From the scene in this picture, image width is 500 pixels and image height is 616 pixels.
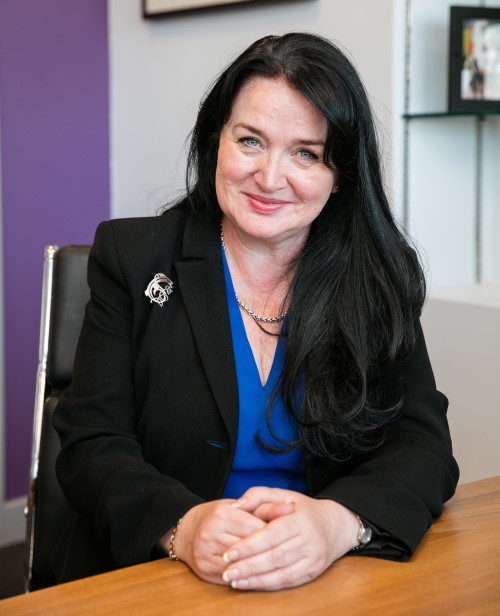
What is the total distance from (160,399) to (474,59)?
1.34 meters

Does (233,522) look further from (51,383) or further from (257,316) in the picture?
(51,383)

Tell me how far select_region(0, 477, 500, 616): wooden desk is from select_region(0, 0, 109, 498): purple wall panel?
2.20 meters

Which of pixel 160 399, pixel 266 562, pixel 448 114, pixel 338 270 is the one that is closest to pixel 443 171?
pixel 448 114

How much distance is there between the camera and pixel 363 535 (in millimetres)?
1244

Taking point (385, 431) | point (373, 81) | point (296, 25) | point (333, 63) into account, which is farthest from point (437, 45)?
point (385, 431)

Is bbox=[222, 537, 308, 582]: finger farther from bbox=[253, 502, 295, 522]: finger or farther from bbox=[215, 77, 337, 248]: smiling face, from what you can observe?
bbox=[215, 77, 337, 248]: smiling face

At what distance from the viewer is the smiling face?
1.57 meters

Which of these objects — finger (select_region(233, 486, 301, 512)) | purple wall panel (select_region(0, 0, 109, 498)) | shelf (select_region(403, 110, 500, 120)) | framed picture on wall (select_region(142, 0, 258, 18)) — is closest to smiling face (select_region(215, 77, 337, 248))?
finger (select_region(233, 486, 301, 512))

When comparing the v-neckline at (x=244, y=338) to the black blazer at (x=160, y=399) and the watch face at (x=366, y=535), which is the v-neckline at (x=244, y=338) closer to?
the black blazer at (x=160, y=399)

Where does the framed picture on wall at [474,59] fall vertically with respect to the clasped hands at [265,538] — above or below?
above

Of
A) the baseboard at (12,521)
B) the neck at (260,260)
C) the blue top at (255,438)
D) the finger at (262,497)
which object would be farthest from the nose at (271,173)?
the baseboard at (12,521)

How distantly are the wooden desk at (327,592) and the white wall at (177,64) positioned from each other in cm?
142

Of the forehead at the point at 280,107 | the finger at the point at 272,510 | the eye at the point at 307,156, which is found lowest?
the finger at the point at 272,510

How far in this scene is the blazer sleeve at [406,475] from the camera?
49.1 inches
